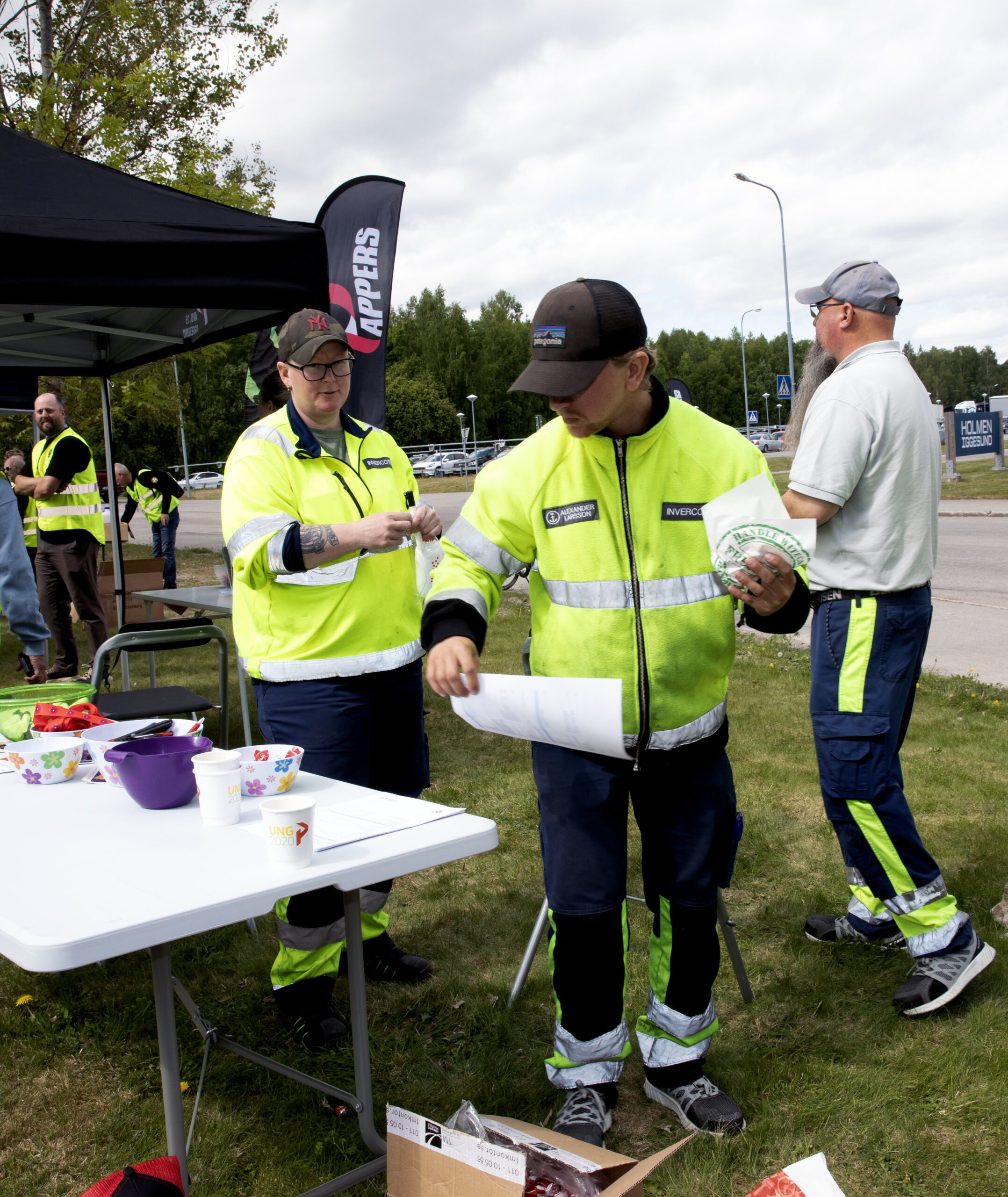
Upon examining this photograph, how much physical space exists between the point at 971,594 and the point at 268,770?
357 inches

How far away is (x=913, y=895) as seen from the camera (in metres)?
2.69

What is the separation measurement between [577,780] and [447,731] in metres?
3.84

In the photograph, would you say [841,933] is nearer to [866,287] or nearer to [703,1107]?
[703,1107]

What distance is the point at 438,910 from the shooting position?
365 cm

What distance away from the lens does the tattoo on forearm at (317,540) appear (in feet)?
8.44

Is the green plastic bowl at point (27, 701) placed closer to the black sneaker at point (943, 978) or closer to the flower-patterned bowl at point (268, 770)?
the flower-patterned bowl at point (268, 770)

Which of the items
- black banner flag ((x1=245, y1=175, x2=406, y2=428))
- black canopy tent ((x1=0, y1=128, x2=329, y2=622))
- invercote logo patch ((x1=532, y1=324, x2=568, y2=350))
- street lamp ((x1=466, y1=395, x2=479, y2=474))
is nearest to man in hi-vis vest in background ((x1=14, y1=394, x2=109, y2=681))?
black banner flag ((x1=245, y1=175, x2=406, y2=428))

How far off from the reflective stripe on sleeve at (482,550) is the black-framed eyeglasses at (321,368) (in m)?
0.81

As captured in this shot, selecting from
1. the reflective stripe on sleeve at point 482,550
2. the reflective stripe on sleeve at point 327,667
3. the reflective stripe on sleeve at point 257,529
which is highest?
the reflective stripe on sleeve at point 257,529

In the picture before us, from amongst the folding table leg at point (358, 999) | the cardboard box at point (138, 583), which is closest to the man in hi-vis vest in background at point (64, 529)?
the cardboard box at point (138, 583)

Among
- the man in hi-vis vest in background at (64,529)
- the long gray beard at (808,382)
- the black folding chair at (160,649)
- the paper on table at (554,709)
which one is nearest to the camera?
the paper on table at (554,709)

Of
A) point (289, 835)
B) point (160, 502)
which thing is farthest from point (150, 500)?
point (289, 835)

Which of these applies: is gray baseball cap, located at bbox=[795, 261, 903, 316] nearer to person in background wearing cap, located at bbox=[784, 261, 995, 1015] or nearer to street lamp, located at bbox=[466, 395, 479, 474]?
person in background wearing cap, located at bbox=[784, 261, 995, 1015]

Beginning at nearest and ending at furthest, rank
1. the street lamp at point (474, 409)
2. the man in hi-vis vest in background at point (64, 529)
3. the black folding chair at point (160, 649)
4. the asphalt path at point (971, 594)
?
the black folding chair at point (160, 649) < the asphalt path at point (971, 594) < the man in hi-vis vest in background at point (64, 529) < the street lamp at point (474, 409)
